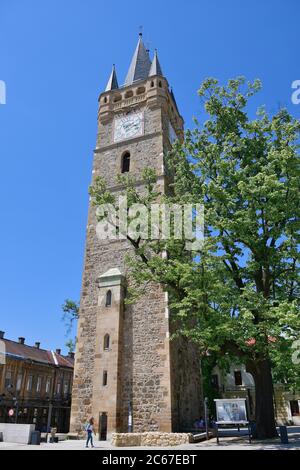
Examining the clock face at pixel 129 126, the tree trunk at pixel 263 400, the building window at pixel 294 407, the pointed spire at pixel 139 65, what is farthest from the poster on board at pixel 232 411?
the building window at pixel 294 407

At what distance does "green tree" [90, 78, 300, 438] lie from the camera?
12508 millimetres

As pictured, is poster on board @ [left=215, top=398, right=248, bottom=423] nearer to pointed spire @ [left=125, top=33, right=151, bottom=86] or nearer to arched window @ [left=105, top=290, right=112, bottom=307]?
arched window @ [left=105, top=290, right=112, bottom=307]

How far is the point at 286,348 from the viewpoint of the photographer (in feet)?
40.8

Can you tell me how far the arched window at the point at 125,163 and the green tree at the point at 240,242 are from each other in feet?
24.2

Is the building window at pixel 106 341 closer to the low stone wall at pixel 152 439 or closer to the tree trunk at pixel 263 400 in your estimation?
the low stone wall at pixel 152 439

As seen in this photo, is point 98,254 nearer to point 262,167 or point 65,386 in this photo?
point 262,167

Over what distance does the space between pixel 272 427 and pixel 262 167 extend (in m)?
9.90

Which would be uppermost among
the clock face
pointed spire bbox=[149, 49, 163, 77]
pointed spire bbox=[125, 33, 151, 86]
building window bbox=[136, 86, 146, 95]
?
pointed spire bbox=[125, 33, 151, 86]

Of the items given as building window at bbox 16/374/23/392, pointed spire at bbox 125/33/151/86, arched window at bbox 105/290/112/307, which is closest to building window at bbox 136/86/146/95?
pointed spire at bbox 125/33/151/86

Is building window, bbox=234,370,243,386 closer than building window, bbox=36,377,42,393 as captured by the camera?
No

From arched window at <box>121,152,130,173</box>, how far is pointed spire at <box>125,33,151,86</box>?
8.58 m

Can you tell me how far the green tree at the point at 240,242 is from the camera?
41.0 ft

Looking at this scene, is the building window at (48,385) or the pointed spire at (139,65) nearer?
the pointed spire at (139,65)

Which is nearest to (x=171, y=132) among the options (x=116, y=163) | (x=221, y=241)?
(x=116, y=163)
